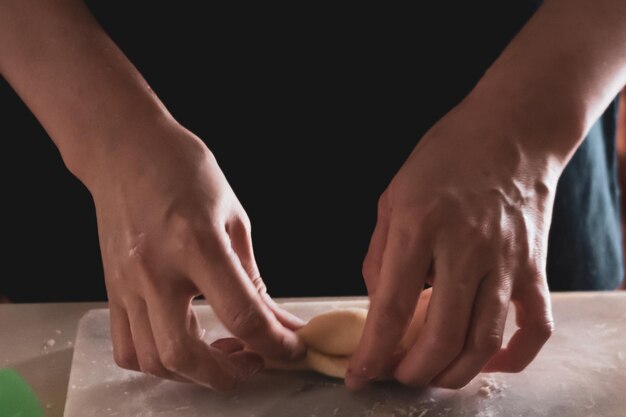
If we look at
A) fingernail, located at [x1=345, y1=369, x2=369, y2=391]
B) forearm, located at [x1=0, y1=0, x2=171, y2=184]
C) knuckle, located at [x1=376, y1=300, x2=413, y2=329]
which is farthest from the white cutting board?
forearm, located at [x1=0, y1=0, x2=171, y2=184]

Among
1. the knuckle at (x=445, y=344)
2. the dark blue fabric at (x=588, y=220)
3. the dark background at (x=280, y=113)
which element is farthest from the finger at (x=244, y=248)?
the dark blue fabric at (x=588, y=220)

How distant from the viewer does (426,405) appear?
937 millimetres

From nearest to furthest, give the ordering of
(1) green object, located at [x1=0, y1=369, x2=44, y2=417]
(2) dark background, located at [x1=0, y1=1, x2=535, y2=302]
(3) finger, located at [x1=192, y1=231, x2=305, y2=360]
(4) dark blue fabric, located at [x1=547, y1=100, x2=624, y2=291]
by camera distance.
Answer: (3) finger, located at [x1=192, y1=231, x2=305, y2=360]
(1) green object, located at [x1=0, y1=369, x2=44, y2=417]
(2) dark background, located at [x1=0, y1=1, x2=535, y2=302]
(4) dark blue fabric, located at [x1=547, y1=100, x2=624, y2=291]

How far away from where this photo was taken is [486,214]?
0.86m

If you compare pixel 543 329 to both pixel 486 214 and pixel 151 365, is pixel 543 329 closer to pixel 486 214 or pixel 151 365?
pixel 486 214

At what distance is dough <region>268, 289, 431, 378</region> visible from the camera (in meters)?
0.97

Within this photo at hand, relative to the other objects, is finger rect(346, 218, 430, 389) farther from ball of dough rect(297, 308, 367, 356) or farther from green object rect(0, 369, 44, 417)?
green object rect(0, 369, 44, 417)

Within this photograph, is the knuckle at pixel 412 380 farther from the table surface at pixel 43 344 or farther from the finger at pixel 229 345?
the table surface at pixel 43 344

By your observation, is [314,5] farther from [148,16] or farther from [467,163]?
[467,163]

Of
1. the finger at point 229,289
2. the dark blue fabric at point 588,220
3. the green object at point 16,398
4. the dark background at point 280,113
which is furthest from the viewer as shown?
the dark blue fabric at point 588,220

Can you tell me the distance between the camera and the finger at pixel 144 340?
0.88 m

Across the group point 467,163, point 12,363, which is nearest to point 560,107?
point 467,163

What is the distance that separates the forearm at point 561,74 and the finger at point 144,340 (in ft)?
1.38

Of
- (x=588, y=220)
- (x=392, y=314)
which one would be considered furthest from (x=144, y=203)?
(x=588, y=220)
